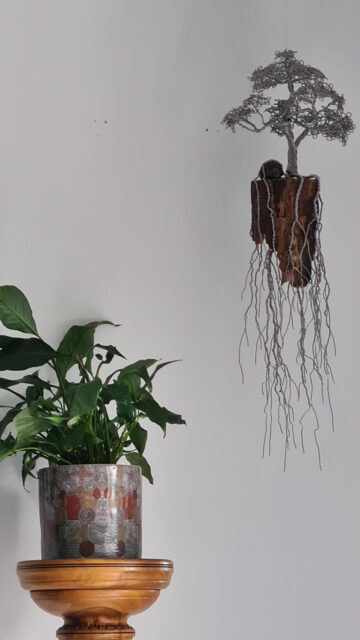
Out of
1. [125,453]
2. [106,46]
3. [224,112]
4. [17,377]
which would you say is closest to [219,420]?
[125,453]

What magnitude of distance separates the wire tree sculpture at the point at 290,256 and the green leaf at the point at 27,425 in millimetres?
541

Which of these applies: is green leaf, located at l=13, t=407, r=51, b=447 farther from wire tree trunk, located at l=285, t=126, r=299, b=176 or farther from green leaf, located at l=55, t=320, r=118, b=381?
wire tree trunk, located at l=285, t=126, r=299, b=176

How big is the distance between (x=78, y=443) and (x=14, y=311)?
0.90 feet

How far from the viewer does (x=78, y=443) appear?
5.13ft

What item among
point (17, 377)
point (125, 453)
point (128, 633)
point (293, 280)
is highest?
point (293, 280)

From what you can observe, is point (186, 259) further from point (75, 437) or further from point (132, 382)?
point (75, 437)

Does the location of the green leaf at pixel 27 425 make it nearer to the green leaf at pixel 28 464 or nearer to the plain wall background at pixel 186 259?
the green leaf at pixel 28 464

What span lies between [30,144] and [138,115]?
257 mm

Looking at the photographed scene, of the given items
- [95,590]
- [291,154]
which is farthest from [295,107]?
[95,590]

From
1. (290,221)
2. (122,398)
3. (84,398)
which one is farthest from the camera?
(290,221)

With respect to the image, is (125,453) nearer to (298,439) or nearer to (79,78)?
(298,439)

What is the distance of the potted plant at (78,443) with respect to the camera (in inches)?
62.5

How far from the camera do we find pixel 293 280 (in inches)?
74.7

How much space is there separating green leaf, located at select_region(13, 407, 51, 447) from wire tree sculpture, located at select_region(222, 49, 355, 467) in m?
0.54
